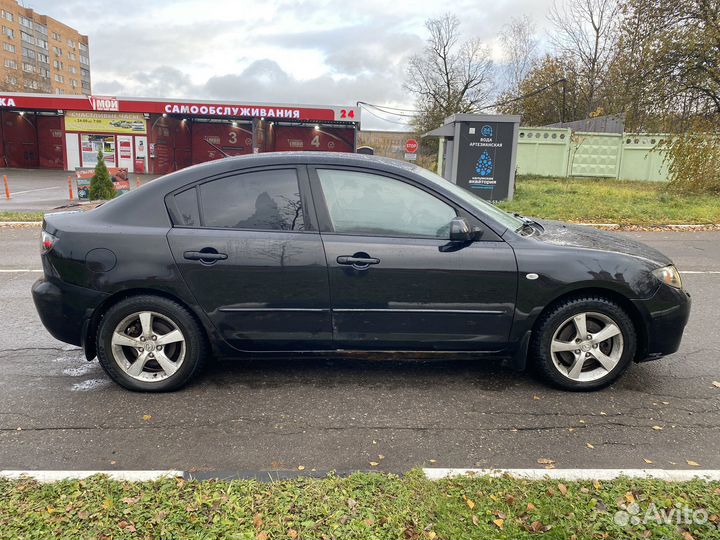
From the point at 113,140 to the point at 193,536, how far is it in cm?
3514

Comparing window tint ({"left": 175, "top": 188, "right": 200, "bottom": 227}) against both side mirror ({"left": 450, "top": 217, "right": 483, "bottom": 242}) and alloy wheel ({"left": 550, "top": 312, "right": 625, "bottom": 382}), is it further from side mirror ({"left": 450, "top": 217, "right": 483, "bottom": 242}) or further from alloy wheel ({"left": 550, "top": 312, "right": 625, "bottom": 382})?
alloy wheel ({"left": 550, "top": 312, "right": 625, "bottom": 382})

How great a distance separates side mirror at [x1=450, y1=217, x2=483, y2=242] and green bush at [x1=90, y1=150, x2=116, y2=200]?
14.5 m

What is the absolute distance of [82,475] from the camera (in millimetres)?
2652

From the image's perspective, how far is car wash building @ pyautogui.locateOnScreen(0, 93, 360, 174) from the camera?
31828 mm

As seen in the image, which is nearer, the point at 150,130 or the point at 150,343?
the point at 150,343

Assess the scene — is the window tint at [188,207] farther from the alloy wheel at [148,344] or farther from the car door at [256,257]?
the alloy wheel at [148,344]

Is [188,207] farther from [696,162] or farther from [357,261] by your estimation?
[696,162]

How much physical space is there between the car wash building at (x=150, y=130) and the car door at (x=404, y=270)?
28.3 metres

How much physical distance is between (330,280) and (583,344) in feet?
5.85

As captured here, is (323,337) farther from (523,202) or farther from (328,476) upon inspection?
(523,202)

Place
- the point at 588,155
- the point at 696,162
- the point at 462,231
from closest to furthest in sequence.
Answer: the point at 462,231 < the point at 696,162 < the point at 588,155

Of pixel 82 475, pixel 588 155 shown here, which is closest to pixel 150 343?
pixel 82 475

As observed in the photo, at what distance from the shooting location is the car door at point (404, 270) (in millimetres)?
3549

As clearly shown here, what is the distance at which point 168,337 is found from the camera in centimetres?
365
